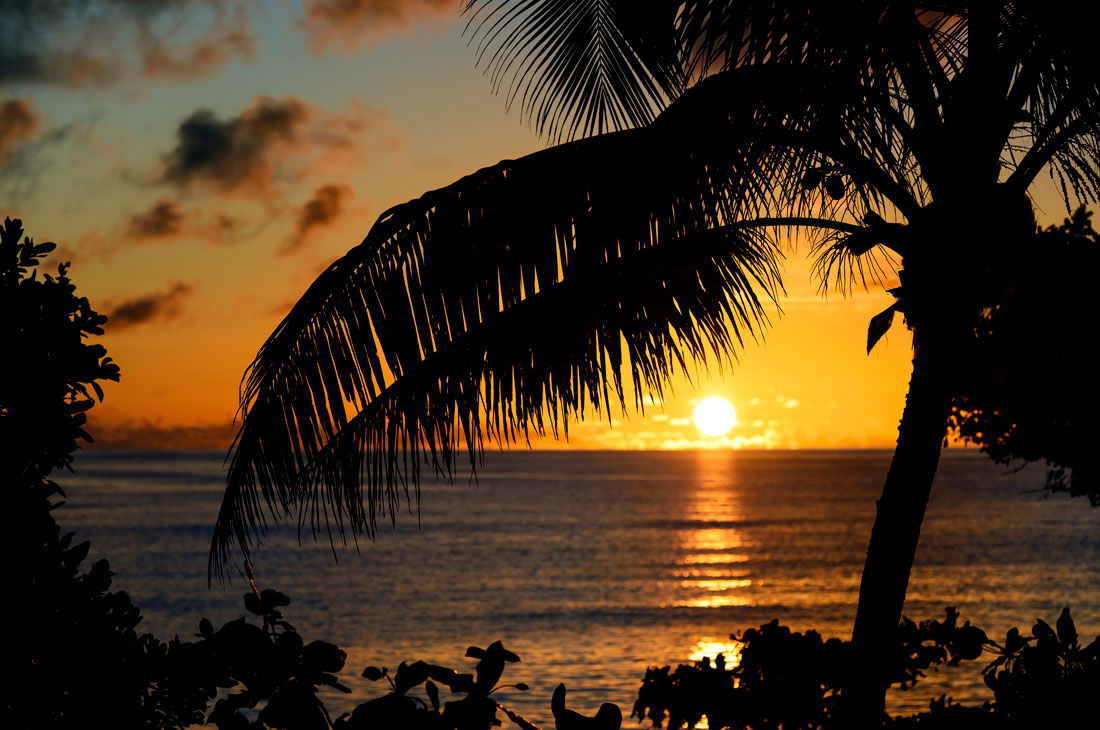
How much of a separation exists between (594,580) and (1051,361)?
113 ft

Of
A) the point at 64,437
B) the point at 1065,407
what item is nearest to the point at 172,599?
the point at 1065,407

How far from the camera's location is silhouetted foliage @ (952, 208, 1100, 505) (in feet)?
52.7

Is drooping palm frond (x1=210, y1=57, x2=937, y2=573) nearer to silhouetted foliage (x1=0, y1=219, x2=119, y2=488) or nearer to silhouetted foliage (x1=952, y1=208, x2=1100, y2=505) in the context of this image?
silhouetted foliage (x1=0, y1=219, x2=119, y2=488)

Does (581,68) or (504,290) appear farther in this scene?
(581,68)

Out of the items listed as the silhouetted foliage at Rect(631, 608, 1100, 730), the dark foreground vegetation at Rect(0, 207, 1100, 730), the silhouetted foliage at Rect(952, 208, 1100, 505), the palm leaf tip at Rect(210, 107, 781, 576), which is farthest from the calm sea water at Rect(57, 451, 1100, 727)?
the palm leaf tip at Rect(210, 107, 781, 576)

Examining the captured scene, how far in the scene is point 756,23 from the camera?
3.78m

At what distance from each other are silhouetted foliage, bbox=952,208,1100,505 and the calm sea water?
6087 millimetres

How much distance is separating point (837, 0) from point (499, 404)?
216 cm

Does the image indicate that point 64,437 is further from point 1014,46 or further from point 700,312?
point 1014,46

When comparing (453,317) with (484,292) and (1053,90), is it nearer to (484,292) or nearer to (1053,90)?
(484,292)

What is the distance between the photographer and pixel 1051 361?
17.0 m

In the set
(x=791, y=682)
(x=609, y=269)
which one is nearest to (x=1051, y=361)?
(x=791, y=682)

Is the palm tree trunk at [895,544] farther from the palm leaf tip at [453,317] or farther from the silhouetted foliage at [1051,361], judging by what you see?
the silhouetted foliage at [1051,361]

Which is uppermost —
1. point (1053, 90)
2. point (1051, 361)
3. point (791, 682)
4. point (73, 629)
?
point (1053, 90)
